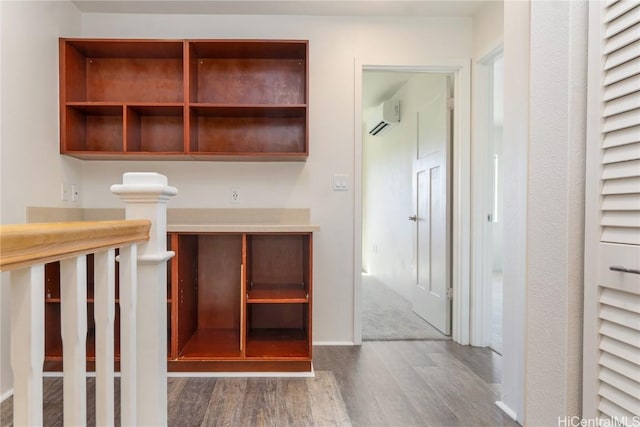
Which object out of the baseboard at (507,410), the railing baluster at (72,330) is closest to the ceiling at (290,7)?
the railing baluster at (72,330)

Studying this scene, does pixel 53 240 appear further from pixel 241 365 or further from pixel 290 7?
pixel 290 7

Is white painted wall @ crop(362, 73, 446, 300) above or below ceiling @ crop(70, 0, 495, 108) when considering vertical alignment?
below

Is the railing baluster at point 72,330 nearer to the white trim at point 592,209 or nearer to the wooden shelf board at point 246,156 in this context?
the white trim at point 592,209

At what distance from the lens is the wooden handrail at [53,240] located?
1.70ft

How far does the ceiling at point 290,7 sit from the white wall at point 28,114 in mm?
360

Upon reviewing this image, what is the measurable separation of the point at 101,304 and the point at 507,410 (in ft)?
6.01

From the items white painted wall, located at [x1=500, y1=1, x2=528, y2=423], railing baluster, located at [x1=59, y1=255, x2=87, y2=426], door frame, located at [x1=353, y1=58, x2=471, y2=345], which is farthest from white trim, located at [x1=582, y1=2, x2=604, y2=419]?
door frame, located at [x1=353, y1=58, x2=471, y2=345]

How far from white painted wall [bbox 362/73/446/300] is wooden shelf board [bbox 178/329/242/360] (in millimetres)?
1965

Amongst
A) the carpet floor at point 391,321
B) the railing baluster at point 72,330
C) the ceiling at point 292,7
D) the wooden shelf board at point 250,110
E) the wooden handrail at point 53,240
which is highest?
the ceiling at point 292,7

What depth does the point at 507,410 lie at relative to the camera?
5.79 ft

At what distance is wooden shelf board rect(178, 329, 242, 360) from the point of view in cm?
217

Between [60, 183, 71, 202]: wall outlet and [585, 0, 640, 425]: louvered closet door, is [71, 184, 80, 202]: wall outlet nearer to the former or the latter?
[60, 183, 71, 202]: wall outlet

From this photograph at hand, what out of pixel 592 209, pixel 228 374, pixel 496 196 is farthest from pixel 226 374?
pixel 496 196

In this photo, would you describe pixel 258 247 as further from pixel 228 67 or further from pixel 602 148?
pixel 602 148
